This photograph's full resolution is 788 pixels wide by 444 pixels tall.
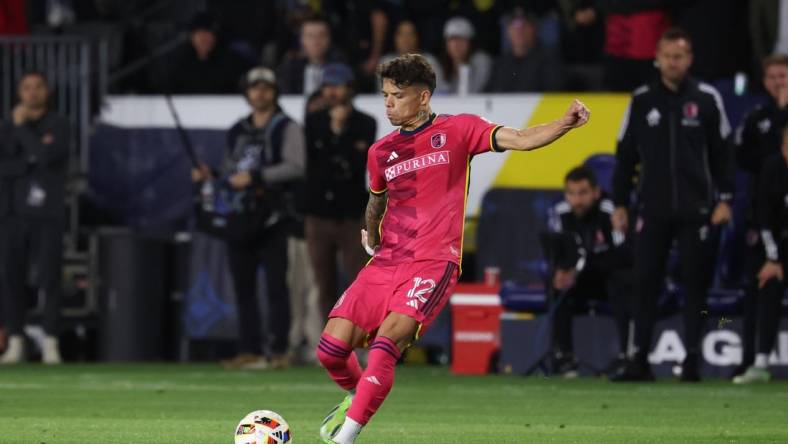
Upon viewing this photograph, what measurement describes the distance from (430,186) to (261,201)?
727cm

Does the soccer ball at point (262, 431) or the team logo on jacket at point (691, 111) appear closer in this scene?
the soccer ball at point (262, 431)

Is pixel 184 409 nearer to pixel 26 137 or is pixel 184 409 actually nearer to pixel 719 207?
pixel 719 207

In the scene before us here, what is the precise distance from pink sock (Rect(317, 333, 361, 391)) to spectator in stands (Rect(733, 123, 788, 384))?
5740 mm

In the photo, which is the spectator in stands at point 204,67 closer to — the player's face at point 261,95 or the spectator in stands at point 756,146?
the player's face at point 261,95

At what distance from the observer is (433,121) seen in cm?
891

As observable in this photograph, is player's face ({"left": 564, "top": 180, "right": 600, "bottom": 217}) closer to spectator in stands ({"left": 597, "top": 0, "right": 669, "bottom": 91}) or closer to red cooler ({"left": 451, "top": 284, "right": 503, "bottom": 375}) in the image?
red cooler ({"left": 451, "top": 284, "right": 503, "bottom": 375})

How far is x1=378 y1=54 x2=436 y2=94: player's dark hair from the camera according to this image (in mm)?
8719

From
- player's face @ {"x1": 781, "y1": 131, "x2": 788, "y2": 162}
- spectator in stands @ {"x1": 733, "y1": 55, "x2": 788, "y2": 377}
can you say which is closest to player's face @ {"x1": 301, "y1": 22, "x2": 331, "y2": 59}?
spectator in stands @ {"x1": 733, "y1": 55, "x2": 788, "y2": 377}

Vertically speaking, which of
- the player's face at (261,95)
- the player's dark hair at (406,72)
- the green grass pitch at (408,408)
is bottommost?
the green grass pitch at (408,408)

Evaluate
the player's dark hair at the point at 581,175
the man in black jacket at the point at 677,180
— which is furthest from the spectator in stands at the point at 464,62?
the man in black jacket at the point at 677,180

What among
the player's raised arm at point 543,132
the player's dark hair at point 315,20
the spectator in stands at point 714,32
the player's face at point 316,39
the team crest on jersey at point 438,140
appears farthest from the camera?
the player's dark hair at point 315,20

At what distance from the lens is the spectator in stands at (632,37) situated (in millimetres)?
16562

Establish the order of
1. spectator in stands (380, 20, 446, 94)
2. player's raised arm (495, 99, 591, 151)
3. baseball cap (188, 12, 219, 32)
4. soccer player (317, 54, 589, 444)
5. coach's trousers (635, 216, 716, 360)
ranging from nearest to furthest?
player's raised arm (495, 99, 591, 151), soccer player (317, 54, 589, 444), coach's trousers (635, 216, 716, 360), spectator in stands (380, 20, 446, 94), baseball cap (188, 12, 219, 32)

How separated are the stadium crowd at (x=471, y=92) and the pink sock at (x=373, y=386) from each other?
550 centimetres
